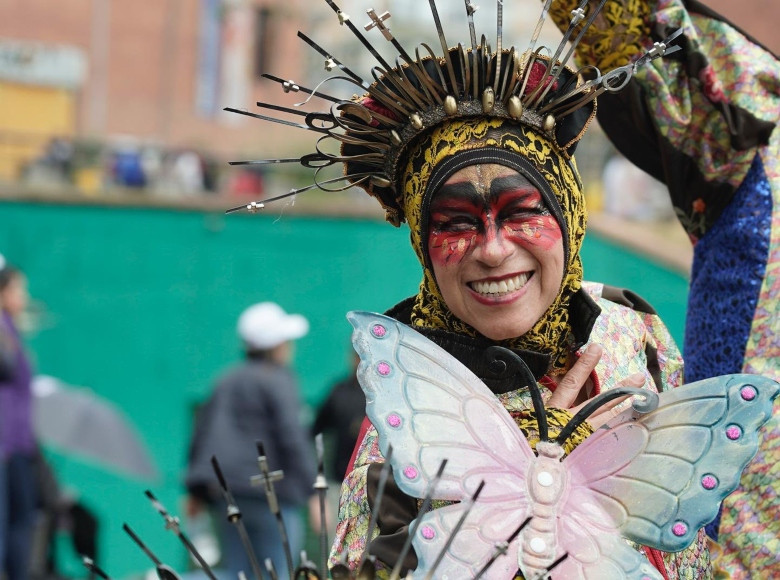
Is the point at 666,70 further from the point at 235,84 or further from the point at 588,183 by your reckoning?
the point at 235,84

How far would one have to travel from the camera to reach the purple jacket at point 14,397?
6125 mm

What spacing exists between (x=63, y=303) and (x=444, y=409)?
8.90 m

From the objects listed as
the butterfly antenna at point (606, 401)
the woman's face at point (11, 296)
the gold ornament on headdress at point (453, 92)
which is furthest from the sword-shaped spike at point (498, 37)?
the woman's face at point (11, 296)

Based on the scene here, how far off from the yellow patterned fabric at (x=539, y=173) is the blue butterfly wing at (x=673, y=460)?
29 centimetres

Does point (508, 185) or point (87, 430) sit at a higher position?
point (508, 185)

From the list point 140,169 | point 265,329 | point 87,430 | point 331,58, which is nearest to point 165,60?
point 140,169

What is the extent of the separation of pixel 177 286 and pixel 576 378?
8914 millimetres

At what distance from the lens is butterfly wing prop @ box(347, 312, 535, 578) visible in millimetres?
2053

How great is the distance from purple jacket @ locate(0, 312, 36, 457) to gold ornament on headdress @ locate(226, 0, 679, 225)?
4.23 m

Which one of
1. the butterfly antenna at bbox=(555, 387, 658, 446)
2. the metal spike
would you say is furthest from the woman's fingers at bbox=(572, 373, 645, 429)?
the metal spike

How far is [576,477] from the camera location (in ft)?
6.92

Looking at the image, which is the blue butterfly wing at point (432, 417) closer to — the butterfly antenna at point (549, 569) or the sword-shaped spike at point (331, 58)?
the butterfly antenna at point (549, 569)

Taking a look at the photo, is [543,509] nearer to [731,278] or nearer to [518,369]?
[518,369]

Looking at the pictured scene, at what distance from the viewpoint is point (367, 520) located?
2244 millimetres
